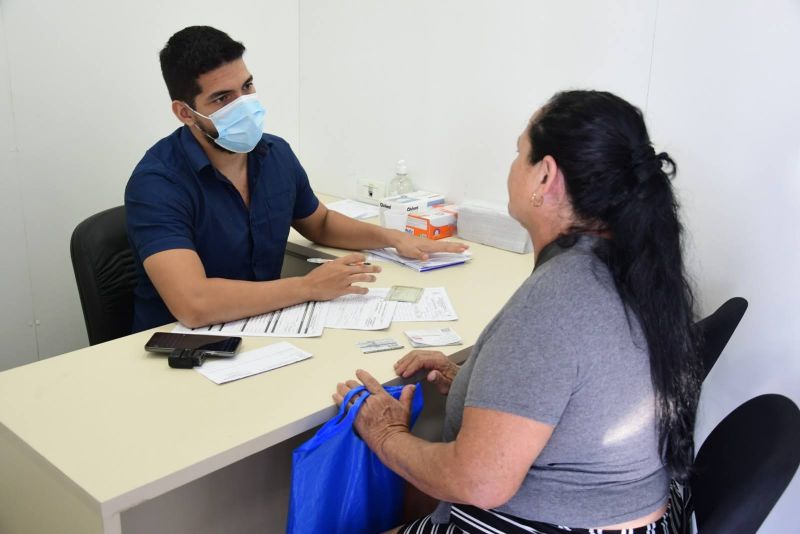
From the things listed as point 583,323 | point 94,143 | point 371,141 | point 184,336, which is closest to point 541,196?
point 583,323

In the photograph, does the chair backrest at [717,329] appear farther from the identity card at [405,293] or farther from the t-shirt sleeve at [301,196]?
the t-shirt sleeve at [301,196]

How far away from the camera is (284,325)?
1.50 meters

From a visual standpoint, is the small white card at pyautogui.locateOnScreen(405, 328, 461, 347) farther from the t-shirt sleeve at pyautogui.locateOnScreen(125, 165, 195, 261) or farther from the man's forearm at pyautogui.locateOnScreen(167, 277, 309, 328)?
the t-shirt sleeve at pyautogui.locateOnScreen(125, 165, 195, 261)

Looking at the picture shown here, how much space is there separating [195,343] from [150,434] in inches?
11.9

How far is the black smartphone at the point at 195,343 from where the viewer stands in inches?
52.0

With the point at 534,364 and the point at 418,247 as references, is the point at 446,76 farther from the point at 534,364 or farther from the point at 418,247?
the point at 534,364

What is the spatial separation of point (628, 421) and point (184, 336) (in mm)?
894

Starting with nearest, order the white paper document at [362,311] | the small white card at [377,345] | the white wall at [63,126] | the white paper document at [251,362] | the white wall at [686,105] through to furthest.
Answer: the white paper document at [251,362] < the small white card at [377,345] < the white paper document at [362,311] < the white wall at [686,105] < the white wall at [63,126]

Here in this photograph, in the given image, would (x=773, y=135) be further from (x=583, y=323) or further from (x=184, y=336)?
(x=184, y=336)

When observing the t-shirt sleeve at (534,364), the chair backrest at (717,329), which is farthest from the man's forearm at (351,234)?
the t-shirt sleeve at (534,364)

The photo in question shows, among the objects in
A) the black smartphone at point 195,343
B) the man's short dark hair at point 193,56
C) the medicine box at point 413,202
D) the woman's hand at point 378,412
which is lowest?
the woman's hand at point 378,412

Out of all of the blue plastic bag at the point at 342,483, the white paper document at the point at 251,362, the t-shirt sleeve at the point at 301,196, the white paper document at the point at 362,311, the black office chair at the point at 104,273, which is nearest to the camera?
the blue plastic bag at the point at 342,483

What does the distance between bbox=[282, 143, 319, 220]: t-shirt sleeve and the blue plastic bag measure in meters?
0.95

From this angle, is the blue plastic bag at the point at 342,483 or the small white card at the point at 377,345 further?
the small white card at the point at 377,345
